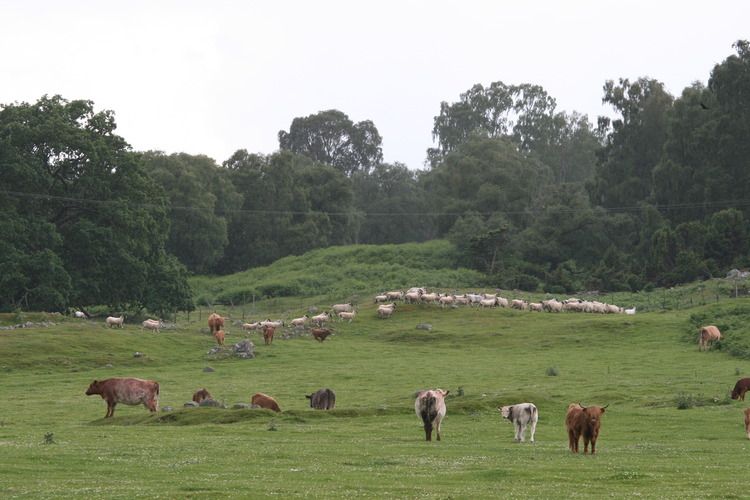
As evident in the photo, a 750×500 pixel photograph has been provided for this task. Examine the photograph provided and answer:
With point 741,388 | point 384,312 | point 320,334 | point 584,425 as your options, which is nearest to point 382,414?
point 584,425

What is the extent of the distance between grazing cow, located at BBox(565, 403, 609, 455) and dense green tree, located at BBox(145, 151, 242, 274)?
93.2 meters

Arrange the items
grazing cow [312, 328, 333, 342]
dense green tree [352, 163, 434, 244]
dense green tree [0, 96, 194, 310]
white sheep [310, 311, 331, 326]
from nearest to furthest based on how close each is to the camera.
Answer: grazing cow [312, 328, 333, 342]
dense green tree [0, 96, 194, 310]
white sheep [310, 311, 331, 326]
dense green tree [352, 163, 434, 244]

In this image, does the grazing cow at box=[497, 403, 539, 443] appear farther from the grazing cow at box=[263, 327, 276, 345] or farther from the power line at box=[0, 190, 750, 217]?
the power line at box=[0, 190, 750, 217]

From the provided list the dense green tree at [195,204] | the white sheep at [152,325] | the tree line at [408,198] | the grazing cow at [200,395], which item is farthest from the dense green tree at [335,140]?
the grazing cow at [200,395]

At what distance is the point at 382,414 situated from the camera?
33875 mm

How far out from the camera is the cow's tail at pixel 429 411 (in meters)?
25.4

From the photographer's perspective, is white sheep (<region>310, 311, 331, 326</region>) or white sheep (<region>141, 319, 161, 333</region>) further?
white sheep (<region>310, 311, 331, 326</region>)

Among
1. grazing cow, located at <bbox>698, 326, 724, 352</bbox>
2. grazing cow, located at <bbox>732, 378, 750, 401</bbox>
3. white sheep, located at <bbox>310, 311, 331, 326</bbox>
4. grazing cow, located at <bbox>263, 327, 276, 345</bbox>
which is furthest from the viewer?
white sheep, located at <bbox>310, 311, 331, 326</bbox>

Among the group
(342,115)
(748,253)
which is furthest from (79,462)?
(342,115)

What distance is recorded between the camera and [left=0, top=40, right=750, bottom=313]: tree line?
71.9m

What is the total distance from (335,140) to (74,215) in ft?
337

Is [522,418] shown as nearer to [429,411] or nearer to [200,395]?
[429,411]

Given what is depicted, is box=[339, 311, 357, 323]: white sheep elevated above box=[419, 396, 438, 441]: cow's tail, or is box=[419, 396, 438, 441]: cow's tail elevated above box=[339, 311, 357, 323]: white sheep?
box=[339, 311, 357, 323]: white sheep

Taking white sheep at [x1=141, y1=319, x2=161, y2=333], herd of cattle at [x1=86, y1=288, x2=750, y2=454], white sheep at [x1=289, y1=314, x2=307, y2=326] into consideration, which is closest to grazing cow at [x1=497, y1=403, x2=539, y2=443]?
herd of cattle at [x1=86, y1=288, x2=750, y2=454]
